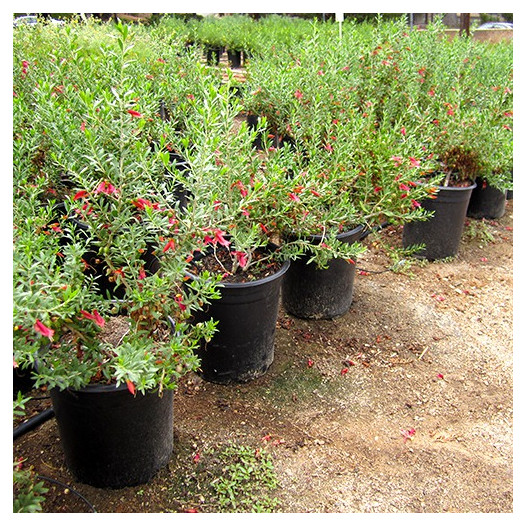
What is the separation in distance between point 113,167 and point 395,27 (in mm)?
4209

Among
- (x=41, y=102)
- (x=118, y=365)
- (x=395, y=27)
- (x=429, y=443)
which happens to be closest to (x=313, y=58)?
(x=395, y=27)

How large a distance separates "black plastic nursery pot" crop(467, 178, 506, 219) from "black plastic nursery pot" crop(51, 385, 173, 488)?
14.5ft

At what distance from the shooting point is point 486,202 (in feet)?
18.8

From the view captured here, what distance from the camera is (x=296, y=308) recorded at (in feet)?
12.3

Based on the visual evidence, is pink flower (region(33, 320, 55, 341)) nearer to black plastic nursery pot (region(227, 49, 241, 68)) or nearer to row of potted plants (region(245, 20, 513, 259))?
row of potted plants (region(245, 20, 513, 259))

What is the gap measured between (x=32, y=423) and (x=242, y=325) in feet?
3.72

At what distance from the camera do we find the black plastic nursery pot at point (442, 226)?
461 cm

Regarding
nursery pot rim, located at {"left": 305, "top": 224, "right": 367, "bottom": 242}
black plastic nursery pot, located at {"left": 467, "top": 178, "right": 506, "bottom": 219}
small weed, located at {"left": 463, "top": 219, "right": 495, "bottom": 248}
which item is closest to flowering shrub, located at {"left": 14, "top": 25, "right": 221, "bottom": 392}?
nursery pot rim, located at {"left": 305, "top": 224, "right": 367, "bottom": 242}

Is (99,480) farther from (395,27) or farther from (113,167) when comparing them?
(395,27)

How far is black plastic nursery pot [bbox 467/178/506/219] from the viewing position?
564 cm

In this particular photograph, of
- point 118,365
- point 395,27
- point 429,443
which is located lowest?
point 429,443

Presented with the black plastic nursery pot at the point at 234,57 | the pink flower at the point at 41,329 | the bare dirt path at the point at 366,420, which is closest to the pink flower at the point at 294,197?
the bare dirt path at the point at 366,420

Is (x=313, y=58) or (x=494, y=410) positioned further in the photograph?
(x=313, y=58)

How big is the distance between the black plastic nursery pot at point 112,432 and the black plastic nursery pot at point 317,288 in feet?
4.97
